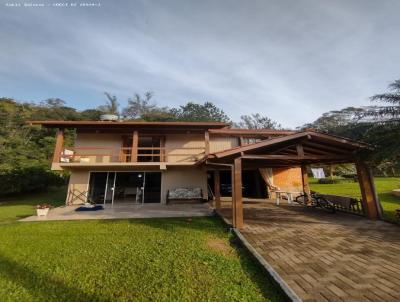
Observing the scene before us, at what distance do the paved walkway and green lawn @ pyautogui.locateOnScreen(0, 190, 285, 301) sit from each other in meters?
0.59

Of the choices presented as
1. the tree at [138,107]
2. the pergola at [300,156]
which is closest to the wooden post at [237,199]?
the pergola at [300,156]

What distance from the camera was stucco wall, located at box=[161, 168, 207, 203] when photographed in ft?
48.9

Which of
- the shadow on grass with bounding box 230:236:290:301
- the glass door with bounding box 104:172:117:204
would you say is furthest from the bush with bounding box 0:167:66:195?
the shadow on grass with bounding box 230:236:290:301

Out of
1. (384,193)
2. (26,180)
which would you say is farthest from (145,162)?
(384,193)

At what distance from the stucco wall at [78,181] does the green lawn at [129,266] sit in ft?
22.4

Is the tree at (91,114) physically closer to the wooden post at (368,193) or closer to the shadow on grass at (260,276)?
the shadow on grass at (260,276)

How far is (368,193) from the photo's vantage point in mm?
8367

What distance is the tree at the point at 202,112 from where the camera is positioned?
51031 mm

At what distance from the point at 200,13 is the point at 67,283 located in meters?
11.5

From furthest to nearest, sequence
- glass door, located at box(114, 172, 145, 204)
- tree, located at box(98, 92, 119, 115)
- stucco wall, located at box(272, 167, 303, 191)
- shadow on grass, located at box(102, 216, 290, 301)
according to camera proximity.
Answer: tree, located at box(98, 92, 119, 115) → stucco wall, located at box(272, 167, 303, 191) → glass door, located at box(114, 172, 145, 204) → shadow on grass, located at box(102, 216, 290, 301)

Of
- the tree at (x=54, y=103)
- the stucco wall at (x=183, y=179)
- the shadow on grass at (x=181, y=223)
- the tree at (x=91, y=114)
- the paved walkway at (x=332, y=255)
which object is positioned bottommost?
the paved walkway at (x=332, y=255)

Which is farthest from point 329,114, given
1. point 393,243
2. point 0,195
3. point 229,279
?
point 0,195

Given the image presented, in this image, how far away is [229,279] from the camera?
3930 mm

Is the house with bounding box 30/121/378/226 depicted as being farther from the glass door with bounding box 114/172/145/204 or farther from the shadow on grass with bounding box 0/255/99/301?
the shadow on grass with bounding box 0/255/99/301
